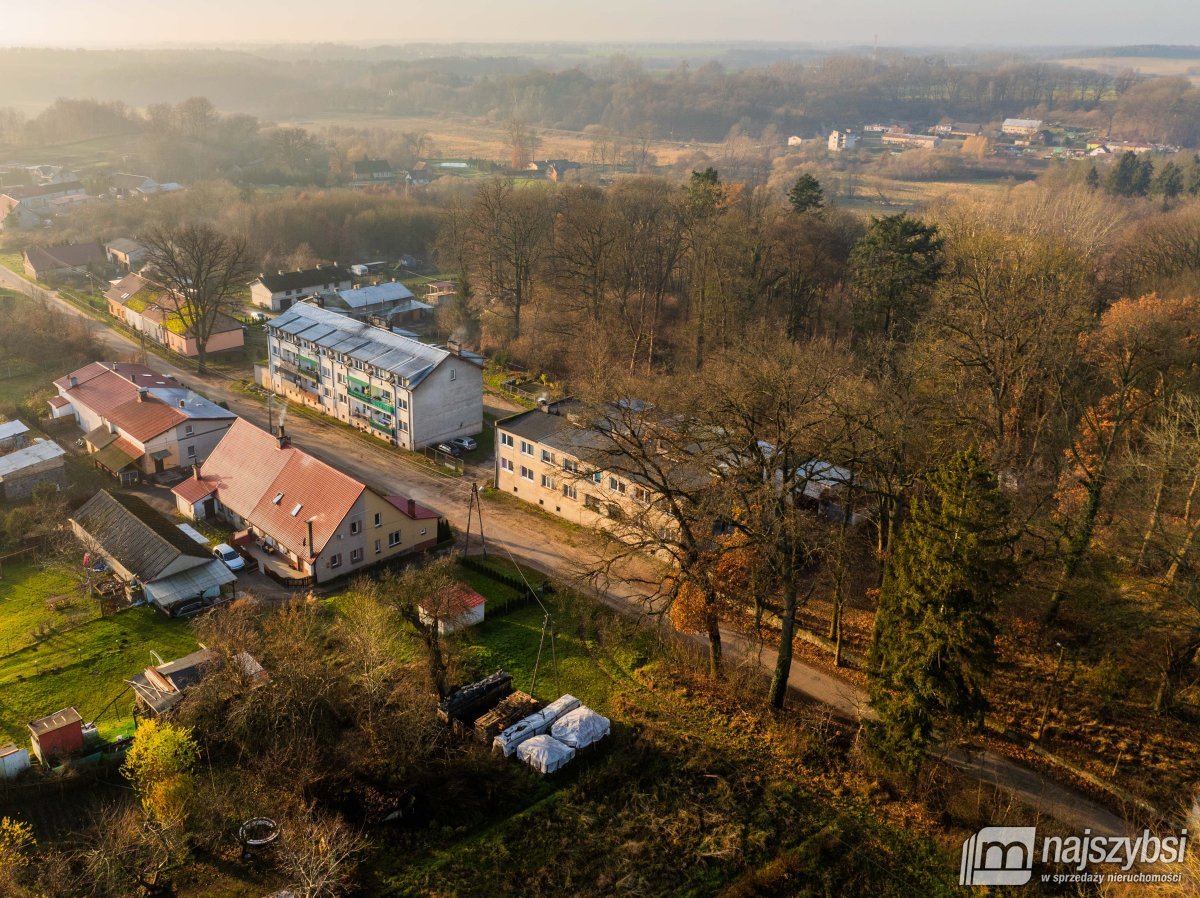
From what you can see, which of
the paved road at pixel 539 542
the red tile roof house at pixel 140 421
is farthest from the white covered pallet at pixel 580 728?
the red tile roof house at pixel 140 421

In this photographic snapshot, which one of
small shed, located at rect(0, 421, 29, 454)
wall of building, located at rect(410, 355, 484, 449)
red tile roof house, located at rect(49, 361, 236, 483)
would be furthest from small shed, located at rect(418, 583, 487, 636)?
small shed, located at rect(0, 421, 29, 454)

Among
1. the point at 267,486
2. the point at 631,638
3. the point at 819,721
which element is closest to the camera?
the point at 819,721

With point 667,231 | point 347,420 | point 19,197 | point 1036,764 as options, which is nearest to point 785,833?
point 1036,764

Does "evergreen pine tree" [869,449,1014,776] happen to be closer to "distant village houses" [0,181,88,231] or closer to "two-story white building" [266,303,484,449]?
"two-story white building" [266,303,484,449]

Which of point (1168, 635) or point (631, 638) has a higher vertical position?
point (1168, 635)

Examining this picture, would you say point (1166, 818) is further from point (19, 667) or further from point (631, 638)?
point (19, 667)
